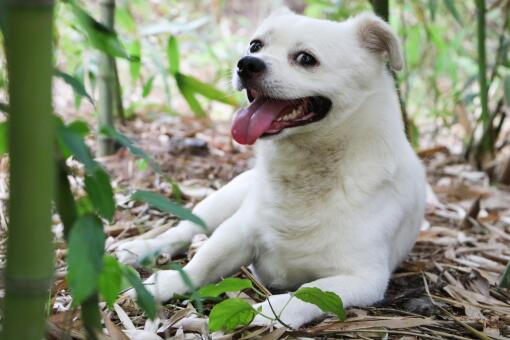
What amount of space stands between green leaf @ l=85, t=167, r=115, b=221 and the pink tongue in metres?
1.28

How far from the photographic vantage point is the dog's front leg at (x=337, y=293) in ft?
7.49

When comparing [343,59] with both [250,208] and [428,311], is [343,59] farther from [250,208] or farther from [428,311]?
[428,311]

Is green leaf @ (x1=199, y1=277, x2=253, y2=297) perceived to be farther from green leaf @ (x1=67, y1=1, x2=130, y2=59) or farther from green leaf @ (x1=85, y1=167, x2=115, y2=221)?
green leaf @ (x1=67, y1=1, x2=130, y2=59)

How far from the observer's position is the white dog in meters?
2.67

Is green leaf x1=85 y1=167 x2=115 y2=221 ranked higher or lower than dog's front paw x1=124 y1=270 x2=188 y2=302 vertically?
higher

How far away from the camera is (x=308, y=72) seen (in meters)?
2.72

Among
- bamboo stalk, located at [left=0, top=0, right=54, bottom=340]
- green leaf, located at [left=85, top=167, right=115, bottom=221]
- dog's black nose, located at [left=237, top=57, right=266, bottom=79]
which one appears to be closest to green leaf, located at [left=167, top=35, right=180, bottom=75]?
dog's black nose, located at [left=237, top=57, right=266, bottom=79]

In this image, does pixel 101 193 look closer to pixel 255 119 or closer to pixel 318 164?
pixel 255 119

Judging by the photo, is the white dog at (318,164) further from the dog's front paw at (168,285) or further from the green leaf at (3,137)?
the green leaf at (3,137)

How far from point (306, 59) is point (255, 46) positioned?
30 centimetres

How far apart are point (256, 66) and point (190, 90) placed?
0.74 metres

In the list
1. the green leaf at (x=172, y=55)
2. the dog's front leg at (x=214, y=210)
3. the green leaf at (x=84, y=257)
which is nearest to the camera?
the green leaf at (x=84, y=257)

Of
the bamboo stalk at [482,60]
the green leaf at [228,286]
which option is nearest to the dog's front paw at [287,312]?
the green leaf at [228,286]

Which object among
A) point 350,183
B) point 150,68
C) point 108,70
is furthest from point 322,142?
point 150,68
